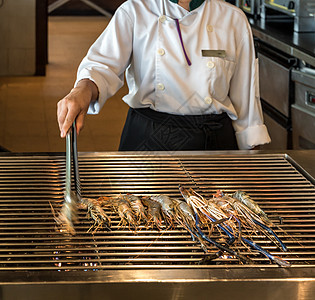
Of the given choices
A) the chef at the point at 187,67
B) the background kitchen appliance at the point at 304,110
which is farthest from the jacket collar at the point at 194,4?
the background kitchen appliance at the point at 304,110

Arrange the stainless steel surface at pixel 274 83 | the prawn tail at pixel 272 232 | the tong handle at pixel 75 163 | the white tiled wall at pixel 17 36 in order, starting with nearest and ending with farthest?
the prawn tail at pixel 272 232 → the tong handle at pixel 75 163 → the stainless steel surface at pixel 274 83 → the white tiled wall at pixel 17 36

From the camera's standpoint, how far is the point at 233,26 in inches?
84.4

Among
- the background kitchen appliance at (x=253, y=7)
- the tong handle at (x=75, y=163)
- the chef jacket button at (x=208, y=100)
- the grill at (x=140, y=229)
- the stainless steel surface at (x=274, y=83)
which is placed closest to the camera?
the grill at (x=140, y=229)

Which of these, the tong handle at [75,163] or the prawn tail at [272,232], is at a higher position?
the tong handle at [75,163]

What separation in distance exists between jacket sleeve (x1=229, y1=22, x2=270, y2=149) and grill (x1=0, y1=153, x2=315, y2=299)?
36 cm

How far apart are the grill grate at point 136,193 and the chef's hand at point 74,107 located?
0.18 meters

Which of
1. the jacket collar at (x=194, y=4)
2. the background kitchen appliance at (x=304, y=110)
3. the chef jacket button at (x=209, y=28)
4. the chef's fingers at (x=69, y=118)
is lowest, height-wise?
the background kitchen appliance at (x=304, y=110)

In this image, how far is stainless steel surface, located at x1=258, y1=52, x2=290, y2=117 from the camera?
11.4 feet

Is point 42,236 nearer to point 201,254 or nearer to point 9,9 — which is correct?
point 201,254

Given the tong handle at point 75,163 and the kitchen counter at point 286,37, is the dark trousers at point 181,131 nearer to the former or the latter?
the tong handle at point 75,163

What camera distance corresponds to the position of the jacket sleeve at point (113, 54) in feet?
6.37

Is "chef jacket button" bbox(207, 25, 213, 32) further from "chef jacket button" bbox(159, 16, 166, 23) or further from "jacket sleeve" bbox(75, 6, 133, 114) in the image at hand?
"jacket sleeve" bbox(75, 6, 133, 114)

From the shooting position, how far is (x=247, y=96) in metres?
2.16

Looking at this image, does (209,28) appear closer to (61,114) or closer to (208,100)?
(208,100)
